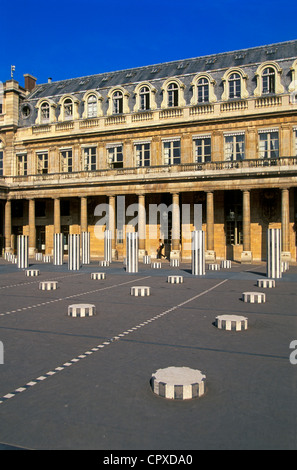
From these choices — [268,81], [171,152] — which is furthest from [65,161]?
[268,81]

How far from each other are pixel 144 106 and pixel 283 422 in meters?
37.0

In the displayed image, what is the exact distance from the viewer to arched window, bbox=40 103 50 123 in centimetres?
4400

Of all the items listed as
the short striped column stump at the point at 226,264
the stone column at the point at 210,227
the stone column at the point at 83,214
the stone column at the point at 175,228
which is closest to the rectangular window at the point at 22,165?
the stone column at the point at 83,214

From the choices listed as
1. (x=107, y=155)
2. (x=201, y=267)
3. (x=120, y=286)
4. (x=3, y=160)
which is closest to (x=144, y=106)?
(x=107, y=155)

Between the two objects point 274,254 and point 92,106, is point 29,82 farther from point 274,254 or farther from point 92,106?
point 274,254

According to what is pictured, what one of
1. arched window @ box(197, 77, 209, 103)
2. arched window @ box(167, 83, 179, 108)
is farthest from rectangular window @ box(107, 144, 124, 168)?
arched window @ box(197, 77, 209, 103)

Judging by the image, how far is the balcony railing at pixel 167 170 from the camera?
32688 millimetres

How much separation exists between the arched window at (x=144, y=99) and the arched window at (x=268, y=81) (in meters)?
10.8

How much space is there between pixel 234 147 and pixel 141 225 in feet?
34.9

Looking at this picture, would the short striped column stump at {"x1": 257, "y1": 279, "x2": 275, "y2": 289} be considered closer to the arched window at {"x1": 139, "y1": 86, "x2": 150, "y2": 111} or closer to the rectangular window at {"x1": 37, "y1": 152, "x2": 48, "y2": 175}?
the arched window at {"x1": 139, "y1": 86, "x2": 150, "y2": 111}

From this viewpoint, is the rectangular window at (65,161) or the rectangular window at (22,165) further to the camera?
the rectangular window at (22,165)

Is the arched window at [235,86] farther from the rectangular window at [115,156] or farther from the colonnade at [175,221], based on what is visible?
the rectangular window at [115,156]

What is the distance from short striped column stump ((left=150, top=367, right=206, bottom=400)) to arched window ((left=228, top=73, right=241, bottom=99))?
33141mm

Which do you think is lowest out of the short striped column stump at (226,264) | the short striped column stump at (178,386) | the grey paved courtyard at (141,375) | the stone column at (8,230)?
the grey paved courtyard at (141,375)
